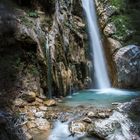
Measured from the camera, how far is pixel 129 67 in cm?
1217

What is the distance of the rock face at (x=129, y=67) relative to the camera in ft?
39.8

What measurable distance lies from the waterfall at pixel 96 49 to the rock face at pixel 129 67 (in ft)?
1.93

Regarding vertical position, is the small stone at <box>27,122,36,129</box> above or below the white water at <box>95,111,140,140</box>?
above

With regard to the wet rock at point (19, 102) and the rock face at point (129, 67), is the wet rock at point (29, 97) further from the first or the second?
the rock face at point (129, 67)

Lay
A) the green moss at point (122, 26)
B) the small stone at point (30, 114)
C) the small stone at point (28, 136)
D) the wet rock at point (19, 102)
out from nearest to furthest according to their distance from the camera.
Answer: the small stone at point (28, 136) → the small stone at point (30, 114) → the wet rock at point (19, 102) → the green moss at point (122, 26)

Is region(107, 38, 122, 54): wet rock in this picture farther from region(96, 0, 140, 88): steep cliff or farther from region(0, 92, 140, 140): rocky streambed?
region(0, 92, 140, 140): rocky streambed

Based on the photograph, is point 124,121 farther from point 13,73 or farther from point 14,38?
point 14,38

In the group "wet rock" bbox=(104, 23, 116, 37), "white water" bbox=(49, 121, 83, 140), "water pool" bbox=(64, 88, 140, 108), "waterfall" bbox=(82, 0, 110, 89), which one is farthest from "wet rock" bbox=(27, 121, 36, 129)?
"wet rock" bbox=(104, 23, 116, 37)

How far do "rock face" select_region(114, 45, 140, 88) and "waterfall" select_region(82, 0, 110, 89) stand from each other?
59 centimetres

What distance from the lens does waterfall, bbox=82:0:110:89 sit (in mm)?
12461

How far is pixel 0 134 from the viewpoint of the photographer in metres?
5.54

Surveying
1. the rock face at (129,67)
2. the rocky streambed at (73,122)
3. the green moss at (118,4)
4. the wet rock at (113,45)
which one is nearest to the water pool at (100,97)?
the rock face at (129,67)

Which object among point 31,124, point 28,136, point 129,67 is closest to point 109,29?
point 129,67

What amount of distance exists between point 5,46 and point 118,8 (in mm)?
6428
